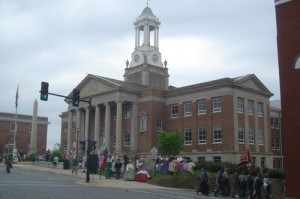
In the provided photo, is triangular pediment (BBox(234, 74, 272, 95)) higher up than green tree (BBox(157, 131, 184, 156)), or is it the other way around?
triangular pediment (BBox(234, 74, 272, 95))

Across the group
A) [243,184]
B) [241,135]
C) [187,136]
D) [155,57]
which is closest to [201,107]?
[187,136]

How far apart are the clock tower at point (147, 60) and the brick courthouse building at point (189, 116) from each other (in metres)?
12.1

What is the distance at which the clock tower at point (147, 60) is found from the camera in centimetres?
7069

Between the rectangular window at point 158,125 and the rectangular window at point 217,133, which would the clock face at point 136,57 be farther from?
the rectangular window at point 217,133

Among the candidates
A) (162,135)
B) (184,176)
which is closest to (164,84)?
(162,135)

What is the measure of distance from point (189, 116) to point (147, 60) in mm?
20163

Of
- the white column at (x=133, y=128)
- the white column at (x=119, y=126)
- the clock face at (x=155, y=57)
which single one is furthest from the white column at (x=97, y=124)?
the clock face at (x=155, y=57)

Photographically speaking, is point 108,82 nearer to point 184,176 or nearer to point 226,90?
point 226,90

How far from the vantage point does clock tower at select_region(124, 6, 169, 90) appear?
232 feet

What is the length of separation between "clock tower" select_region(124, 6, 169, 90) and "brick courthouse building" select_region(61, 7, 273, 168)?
39.7ft

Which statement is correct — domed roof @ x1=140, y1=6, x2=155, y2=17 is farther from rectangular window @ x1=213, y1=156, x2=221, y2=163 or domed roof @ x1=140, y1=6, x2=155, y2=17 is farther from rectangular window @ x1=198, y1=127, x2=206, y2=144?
rectangular window @ x1=213, y1=156, x2=221, y2=163

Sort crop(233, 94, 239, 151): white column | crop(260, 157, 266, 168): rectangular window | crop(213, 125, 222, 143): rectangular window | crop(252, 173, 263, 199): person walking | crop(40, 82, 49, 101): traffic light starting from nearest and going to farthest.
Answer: crop(252, 173, 263, 199): person walking < crop(40, 82, 49, 101): traffic light < crop(233, 94, 239, 151): white column < crop(213, 125, 222, 143): rectangular window < crop(260, 157, 266, 168): rectangular window

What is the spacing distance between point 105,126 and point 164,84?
63.7ft

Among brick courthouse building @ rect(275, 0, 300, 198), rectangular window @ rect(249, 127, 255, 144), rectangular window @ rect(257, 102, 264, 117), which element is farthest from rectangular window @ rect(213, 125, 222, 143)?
brick courthouse building @ rect(275, 0, 300, 198)
